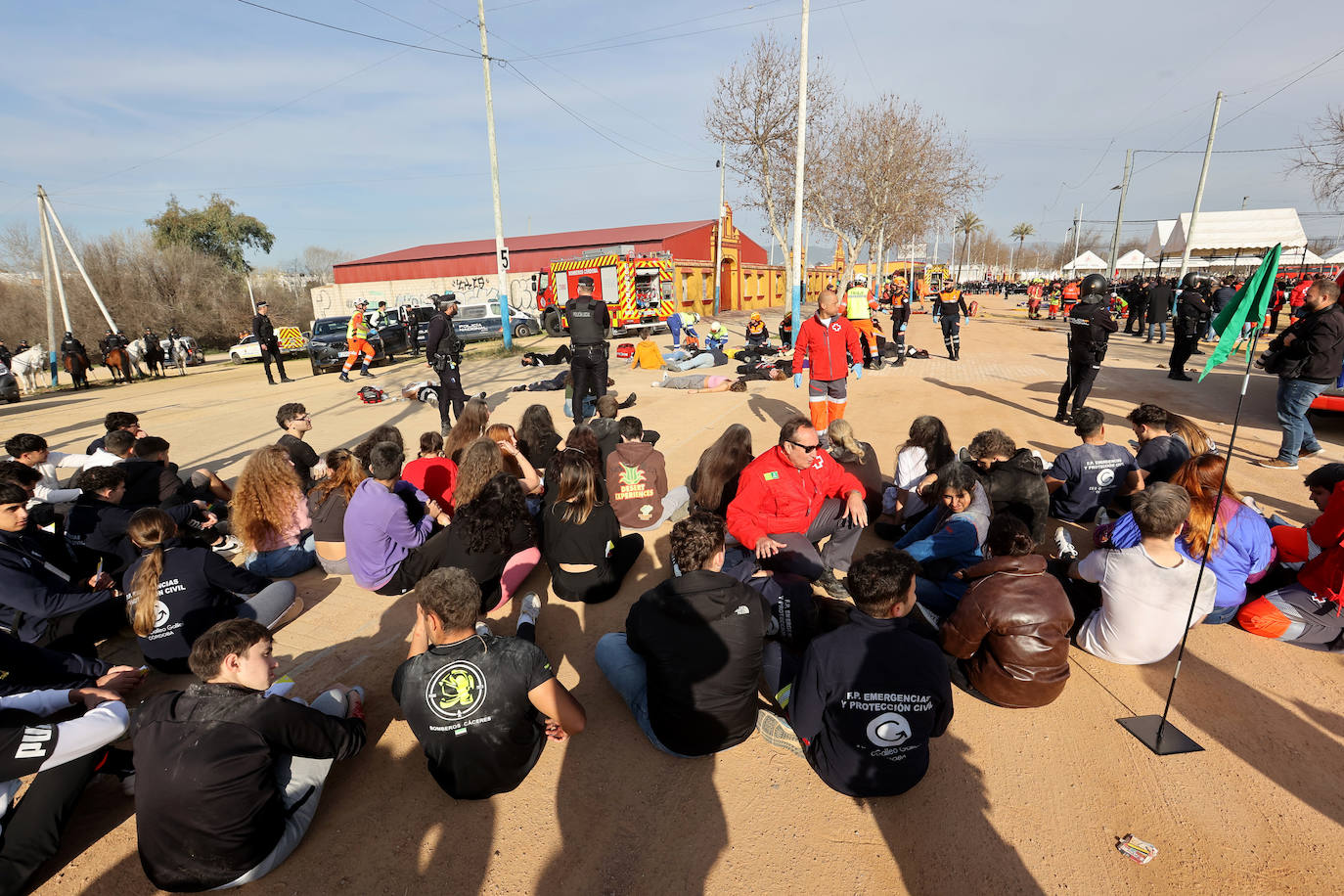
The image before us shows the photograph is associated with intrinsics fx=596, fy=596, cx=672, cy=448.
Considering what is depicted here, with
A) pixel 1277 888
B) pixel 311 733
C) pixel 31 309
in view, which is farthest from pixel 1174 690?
pixel 31 309

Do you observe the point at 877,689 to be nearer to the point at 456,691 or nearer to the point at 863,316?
the point at 456,691

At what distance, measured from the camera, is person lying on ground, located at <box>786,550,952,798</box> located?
246 centimetres

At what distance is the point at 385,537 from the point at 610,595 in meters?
1.65

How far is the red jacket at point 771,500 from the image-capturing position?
4164 millimetres

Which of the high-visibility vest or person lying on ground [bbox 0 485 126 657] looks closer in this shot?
person lying on ground [bbox 0 485 126 657]

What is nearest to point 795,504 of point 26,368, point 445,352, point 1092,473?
point 1092,473

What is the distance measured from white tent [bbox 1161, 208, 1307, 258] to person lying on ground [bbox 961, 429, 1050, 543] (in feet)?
110

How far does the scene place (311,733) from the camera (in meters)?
2.48

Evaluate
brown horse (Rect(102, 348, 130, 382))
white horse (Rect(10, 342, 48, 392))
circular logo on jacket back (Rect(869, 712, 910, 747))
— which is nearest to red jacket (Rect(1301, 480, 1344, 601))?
circular logo on jacket back (Rect(869, 712, 910, 747))

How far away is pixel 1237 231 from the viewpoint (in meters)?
30.0

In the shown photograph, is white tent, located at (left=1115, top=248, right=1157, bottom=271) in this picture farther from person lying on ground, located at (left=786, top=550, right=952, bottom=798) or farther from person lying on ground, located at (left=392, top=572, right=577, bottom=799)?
person lying on ground, located at (left=392, top=572, right=577, bottom=799)

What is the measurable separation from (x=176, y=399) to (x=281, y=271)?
39.9 m

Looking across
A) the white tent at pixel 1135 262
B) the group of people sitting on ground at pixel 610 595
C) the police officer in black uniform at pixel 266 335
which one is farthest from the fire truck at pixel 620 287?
the white tent at pixel 1135 262

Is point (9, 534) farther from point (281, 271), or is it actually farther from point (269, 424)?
point (281, 271)
